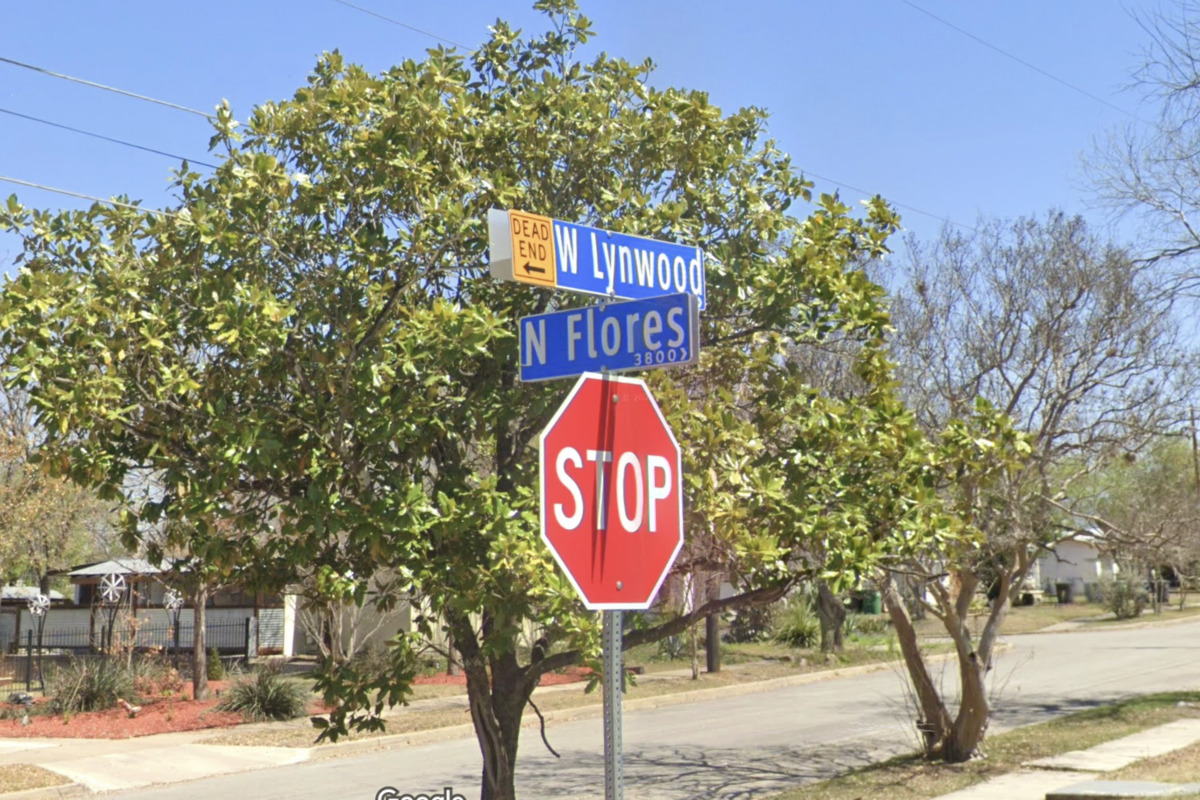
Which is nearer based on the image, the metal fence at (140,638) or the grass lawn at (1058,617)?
the metal fence at (140,638)

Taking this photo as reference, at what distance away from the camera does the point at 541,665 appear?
7539mm

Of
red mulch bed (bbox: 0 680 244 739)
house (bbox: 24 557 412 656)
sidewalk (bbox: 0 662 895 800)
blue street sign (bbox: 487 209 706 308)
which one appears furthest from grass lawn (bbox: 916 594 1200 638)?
blue street sign (bbox: 487 209 706 308)

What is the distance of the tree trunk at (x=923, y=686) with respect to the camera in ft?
44.1

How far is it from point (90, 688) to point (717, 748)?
11.5m

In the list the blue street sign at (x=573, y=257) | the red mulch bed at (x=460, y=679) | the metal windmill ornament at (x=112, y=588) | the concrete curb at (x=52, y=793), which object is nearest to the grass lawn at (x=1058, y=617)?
the red mulch bed at (x=460, y=679)

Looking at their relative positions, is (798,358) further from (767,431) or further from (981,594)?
(981,594)

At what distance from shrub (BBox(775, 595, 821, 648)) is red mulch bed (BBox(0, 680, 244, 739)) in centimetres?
1576

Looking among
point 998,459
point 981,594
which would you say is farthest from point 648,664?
point 998,459

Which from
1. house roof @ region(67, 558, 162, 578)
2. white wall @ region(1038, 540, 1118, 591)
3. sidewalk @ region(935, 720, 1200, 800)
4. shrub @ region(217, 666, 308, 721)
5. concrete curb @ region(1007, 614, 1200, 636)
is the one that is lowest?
sidewalk @ region(935, 720, 1200, 800)

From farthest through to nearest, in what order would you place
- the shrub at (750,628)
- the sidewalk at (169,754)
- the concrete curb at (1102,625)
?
the concrete curb at (1102,625) < the shrub at (750,628) < the sidewalk at (169,754)

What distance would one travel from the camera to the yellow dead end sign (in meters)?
5.39

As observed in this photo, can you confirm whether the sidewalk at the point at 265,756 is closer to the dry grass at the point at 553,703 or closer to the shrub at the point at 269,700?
the dry grass at the point at 553,703

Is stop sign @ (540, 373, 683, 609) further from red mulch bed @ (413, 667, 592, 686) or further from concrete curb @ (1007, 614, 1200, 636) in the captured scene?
concrete curb @ (1007, 614, 1200, 636)

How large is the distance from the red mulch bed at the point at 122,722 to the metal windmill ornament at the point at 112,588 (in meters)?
4.22
